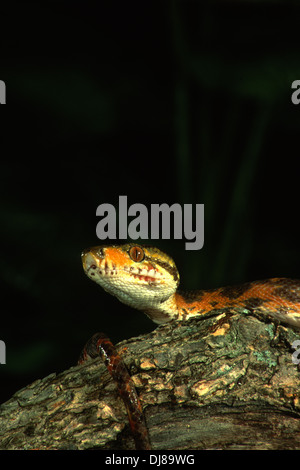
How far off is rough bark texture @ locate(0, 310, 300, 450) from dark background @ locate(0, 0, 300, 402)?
174 centimetres

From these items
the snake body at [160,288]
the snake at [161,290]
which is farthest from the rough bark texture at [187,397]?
the snake body at [160,288]

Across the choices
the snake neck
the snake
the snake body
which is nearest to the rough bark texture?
the snake

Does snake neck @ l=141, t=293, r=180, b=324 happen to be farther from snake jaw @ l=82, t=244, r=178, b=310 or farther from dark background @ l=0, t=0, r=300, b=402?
dark background @ l=0, t=0, r=300, b=402

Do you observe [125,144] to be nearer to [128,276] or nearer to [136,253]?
[136,253]

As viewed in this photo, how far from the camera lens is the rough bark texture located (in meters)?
1.90

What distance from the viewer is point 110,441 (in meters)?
1.89

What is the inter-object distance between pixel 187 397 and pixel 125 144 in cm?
307

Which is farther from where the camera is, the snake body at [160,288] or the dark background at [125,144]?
the dark background at [125,144]

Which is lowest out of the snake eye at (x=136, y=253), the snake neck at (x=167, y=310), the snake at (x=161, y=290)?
the snake neck at (x=167, y=310)

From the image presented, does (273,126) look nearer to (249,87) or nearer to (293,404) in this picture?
(249,87)

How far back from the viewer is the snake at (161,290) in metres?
2.62

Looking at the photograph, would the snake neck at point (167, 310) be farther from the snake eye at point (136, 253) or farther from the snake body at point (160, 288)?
the snake eye at point (136, 253)

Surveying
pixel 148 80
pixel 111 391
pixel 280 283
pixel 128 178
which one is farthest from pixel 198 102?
pixel 111 391

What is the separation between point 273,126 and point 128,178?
136 cm
